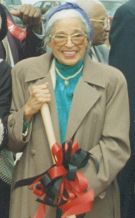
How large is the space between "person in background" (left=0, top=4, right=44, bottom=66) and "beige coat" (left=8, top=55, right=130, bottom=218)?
2.12ft

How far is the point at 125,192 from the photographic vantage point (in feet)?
10.2

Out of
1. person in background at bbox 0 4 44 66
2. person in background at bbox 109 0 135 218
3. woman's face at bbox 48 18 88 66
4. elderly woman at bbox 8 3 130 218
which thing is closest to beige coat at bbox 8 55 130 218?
elderly woman at bbox 8 3 130 218

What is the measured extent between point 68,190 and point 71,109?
0.40 metres

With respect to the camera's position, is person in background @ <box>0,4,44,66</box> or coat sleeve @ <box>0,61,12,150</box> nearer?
coat sleeve @ <box>0,61,12,150</box>

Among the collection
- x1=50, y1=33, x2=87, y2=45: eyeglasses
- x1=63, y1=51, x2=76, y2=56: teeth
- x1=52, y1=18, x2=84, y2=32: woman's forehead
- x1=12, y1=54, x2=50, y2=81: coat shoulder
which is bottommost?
x1=12, y1=54, x2=50, y2=81: coat shoulder

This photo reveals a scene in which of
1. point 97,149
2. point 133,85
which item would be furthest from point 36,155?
point 133,85

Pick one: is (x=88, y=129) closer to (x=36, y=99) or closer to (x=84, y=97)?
(x=84, y=97)

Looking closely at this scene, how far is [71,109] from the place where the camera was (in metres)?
2.29

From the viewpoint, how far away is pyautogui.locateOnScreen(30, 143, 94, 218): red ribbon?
2.09 m

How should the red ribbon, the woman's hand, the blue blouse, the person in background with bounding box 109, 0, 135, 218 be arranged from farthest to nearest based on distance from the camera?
the person in background with bounding box 109, 0, 135, 218
the blue blouse
the woman's hand
the red ribbon

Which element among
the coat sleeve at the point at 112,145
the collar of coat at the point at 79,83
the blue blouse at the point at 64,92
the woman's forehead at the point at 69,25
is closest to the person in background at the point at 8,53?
the collar of coat at the point at 79,83

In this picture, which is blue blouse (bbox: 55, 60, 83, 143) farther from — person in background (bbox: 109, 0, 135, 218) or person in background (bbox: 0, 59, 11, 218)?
person in background (bbox: 109, 0, 135, 218)

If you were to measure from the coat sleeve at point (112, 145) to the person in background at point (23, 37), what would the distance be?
94 cm

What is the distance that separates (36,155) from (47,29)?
2.09 ft
